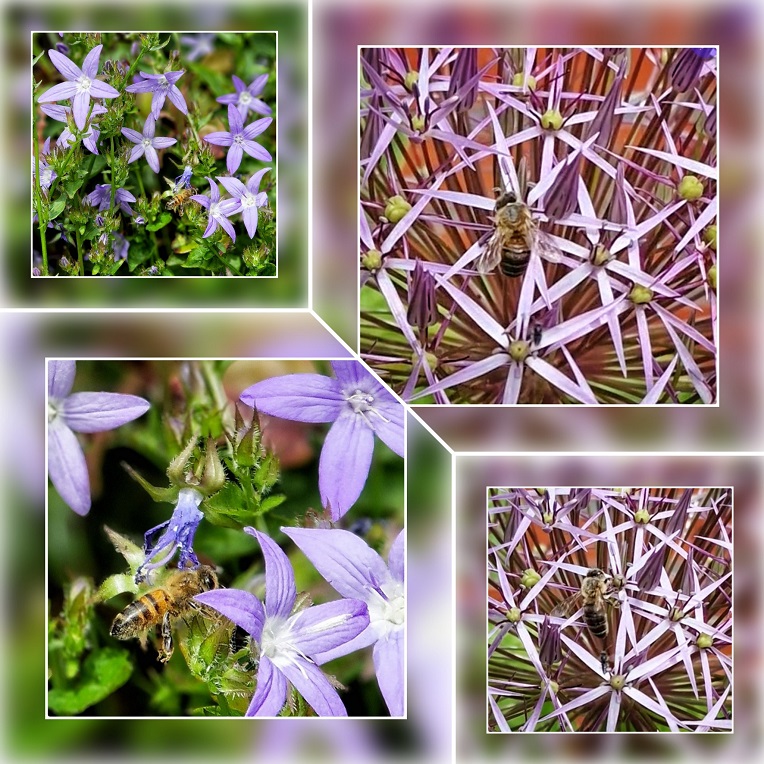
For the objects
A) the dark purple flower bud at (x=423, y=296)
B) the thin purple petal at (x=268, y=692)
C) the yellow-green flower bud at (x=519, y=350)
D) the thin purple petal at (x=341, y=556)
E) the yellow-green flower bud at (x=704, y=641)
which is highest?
the dark purple flower bud at (x=423, y=296)

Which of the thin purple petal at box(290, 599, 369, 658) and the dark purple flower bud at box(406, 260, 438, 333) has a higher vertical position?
the dark purple flower bud at box(406, 260, 438, 333)

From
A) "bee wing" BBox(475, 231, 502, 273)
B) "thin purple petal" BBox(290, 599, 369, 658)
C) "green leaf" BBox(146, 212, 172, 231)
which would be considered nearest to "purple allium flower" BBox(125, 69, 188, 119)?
"green leaf" BBox(146, 212, 172, 231)

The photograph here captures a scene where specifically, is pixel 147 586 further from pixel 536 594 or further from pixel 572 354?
pixel 572 354

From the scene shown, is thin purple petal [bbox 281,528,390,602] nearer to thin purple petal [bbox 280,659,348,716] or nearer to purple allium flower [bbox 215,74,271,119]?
thin purple petal [bbox 280,659,348,716]

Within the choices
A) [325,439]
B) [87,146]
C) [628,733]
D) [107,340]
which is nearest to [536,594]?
[628,733]

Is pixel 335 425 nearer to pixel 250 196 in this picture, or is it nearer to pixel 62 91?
pixel 250 196

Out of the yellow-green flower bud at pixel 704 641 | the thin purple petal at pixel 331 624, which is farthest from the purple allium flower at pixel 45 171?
the yellow-green flower bud at pixel 704 641

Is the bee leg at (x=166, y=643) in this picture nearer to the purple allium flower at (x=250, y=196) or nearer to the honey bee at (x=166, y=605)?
the honey bee at (x=166, y=605)
